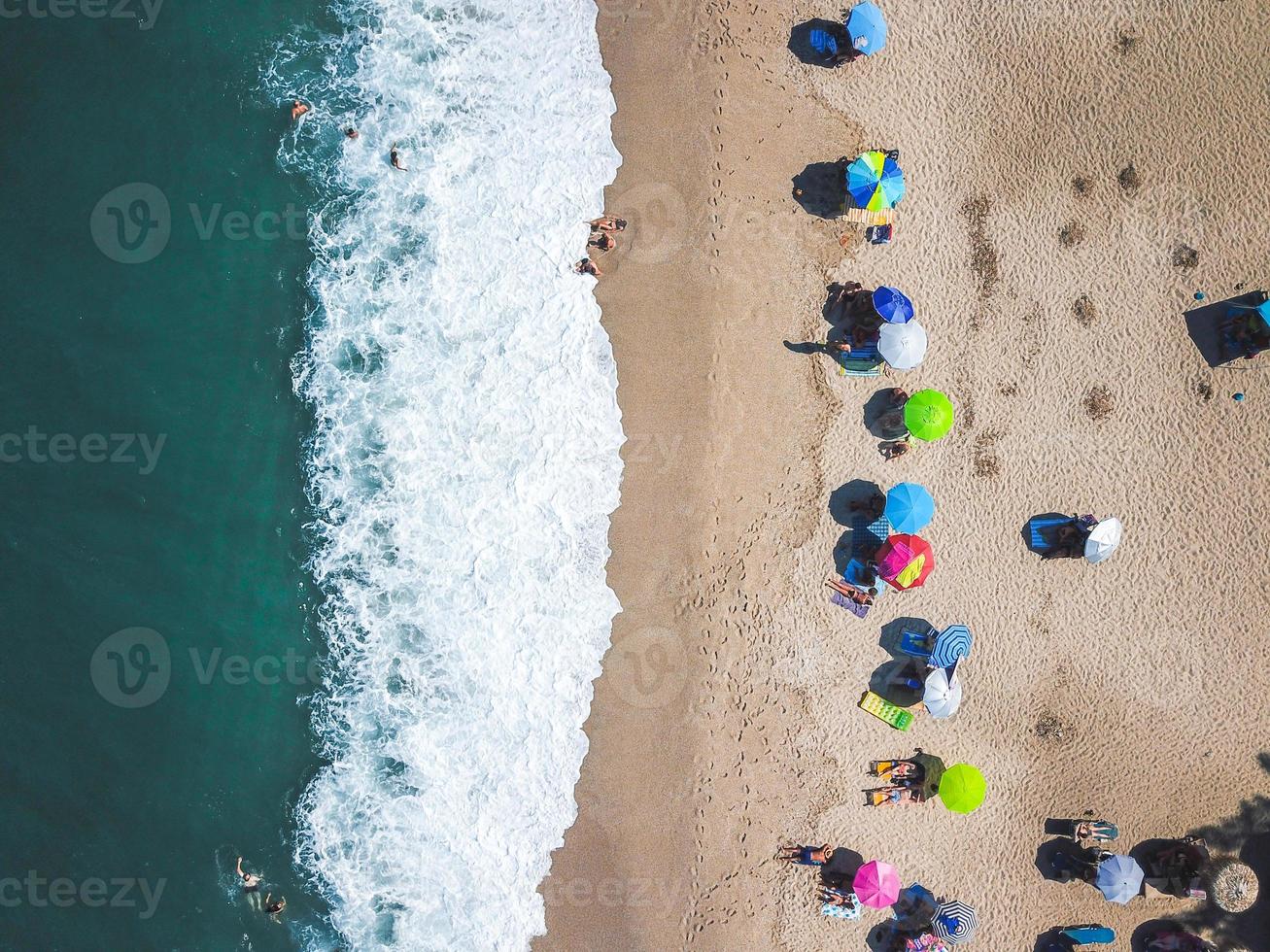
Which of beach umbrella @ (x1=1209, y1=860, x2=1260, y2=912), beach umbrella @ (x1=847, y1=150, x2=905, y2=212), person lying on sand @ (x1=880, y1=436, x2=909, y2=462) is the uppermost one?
beach umbrella @ (x1=847, y1=150, x2=905, y2=212)

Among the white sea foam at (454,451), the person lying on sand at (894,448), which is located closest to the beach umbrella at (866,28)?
A: the white sea foam at (454,451)

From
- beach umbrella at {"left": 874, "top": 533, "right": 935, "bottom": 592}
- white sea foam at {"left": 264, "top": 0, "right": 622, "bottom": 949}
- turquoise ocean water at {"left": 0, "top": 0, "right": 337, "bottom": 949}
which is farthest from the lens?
turquoise ocean water at {"left": 0, "top": 0, "right": 337, "bottom": 949}

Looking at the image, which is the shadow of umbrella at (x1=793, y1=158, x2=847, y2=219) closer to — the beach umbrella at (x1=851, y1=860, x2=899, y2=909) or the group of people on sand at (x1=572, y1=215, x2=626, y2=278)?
the group of people on sand at (x1=572, y1=215, x2=626, y2=278)

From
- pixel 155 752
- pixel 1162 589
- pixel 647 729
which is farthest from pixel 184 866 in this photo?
pixel 1162 589

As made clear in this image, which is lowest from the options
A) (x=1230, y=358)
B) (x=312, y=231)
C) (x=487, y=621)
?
(x=487, y=621)

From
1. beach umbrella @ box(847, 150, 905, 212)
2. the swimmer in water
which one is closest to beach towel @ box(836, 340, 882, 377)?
beach umbrella @ box(847, 150, 905, 212)

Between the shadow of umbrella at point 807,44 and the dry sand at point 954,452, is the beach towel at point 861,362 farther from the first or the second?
the shadow of umbrella at point 807,44

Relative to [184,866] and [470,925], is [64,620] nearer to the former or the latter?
[184,866]
